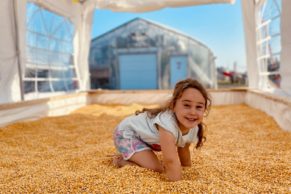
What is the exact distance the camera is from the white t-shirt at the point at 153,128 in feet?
4.09

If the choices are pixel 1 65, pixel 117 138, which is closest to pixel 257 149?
pixel 117 138

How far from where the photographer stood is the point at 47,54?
3.83 metres

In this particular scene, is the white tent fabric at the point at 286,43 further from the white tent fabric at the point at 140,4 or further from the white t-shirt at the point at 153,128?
the white tent fabric at the point at 140,4

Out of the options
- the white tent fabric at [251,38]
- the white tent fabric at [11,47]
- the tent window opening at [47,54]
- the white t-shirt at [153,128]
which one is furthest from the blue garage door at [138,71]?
the white t-shirt at [153,128]

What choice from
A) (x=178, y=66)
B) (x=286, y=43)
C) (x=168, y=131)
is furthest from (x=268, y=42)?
(x=178, y=66)

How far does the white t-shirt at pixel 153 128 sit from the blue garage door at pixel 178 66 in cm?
734

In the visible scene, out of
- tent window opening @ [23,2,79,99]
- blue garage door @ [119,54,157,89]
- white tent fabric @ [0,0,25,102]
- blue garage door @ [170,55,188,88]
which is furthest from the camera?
blue garage door @ [119,54,157,89]

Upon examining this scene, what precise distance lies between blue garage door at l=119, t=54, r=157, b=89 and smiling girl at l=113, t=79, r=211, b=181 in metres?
7.49

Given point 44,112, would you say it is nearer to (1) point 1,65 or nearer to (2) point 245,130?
(1) point 1,65

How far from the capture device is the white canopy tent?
8.10 feet

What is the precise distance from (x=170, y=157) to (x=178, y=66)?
7.65 metres

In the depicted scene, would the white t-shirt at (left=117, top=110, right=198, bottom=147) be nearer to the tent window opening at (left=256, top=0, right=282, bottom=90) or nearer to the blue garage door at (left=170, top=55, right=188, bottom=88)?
the tent window opening at (left=256, top=0, right=282, bottom=90)

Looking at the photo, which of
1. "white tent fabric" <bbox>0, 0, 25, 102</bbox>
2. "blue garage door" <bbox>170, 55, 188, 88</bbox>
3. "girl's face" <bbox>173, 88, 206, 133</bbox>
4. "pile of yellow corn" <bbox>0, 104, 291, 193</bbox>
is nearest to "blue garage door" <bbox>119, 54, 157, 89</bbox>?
"blue garage door" <bbox>170, 55, 188, 88</bbox>

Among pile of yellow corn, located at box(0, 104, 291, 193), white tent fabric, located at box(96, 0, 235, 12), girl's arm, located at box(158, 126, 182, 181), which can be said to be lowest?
pile of yellow corn, located at box(0, 104, 291, 193)
